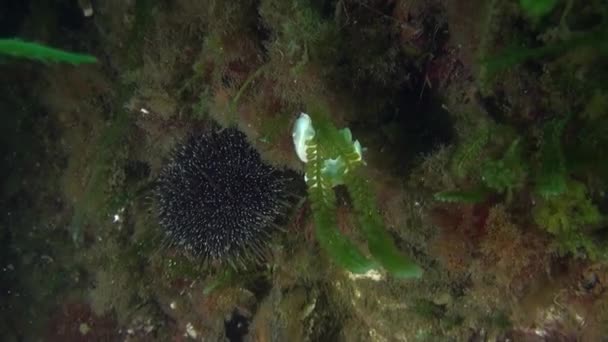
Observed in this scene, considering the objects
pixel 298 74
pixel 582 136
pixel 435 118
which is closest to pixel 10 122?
pixel 298 74

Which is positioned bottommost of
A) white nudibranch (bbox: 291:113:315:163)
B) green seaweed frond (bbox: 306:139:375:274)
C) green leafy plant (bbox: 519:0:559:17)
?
green seaweed frond (bbox: 306:139:375:274)

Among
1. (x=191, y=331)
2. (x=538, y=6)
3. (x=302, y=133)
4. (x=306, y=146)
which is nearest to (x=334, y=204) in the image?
(x=306, y=146)

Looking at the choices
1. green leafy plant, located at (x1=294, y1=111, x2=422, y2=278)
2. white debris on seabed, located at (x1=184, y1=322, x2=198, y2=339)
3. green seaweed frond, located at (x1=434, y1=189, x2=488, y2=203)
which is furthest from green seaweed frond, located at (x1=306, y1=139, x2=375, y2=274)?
white debris on seabed, located at (x1=184, y1=322, x2=198, y2=339)

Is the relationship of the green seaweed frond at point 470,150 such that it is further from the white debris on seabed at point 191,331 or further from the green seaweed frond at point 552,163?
the white debris on seabed at point 191,331

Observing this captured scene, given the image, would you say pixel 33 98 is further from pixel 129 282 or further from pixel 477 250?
pixel 477 250

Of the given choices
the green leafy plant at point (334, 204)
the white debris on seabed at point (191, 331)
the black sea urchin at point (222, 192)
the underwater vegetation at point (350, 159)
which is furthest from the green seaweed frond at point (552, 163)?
the white debris on seabed at point (191, 331)

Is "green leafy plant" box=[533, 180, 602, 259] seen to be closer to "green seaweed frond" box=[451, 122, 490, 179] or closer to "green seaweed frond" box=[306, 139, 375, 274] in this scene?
"green seaweed frond" box=[451, 122, 490, 179]

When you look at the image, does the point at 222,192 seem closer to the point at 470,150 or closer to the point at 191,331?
the point at 470,150
